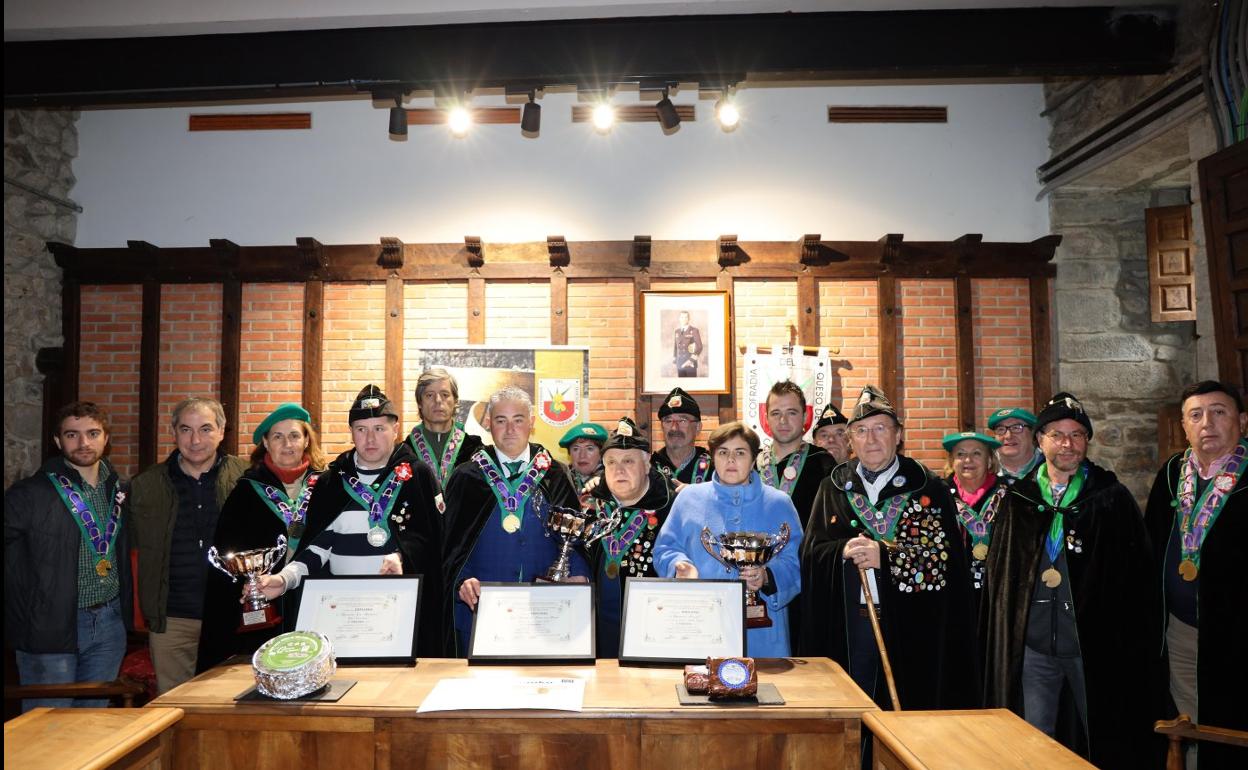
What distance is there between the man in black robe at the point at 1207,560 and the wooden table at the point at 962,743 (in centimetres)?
144

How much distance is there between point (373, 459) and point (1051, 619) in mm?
3145

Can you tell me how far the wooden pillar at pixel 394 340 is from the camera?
6.43 meters

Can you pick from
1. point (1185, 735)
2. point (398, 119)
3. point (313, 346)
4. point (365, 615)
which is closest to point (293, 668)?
point (365, 615)

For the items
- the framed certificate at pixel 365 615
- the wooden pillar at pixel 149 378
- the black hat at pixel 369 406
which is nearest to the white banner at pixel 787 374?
the black hat at pixel 369 406

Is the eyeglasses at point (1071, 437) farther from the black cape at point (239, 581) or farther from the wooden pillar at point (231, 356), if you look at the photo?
the wooden pillar at point (231, 356)

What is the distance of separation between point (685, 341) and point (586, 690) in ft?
12.7

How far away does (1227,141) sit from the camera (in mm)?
4348

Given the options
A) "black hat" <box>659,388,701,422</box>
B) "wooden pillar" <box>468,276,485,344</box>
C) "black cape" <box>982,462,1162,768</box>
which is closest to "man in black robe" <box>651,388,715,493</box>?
"black hat" <box>659,388,701,422</box>

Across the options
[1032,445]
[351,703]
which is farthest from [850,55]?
[351,703]

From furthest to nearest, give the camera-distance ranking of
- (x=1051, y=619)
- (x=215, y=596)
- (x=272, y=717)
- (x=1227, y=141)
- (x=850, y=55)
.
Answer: (x=850, y=55), (x=1227, y=141), (x=215, y=596), (x=1051, y=619), (x=272, y=717)

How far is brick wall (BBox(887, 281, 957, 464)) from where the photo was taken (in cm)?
641

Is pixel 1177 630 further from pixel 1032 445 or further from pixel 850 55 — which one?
pixel 850 55

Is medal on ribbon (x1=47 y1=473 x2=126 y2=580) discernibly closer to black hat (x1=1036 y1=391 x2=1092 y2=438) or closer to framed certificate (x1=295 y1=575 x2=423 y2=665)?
framed certificate (x1=295 y1=575 x2=423 y2=665)

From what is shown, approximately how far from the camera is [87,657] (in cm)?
404
